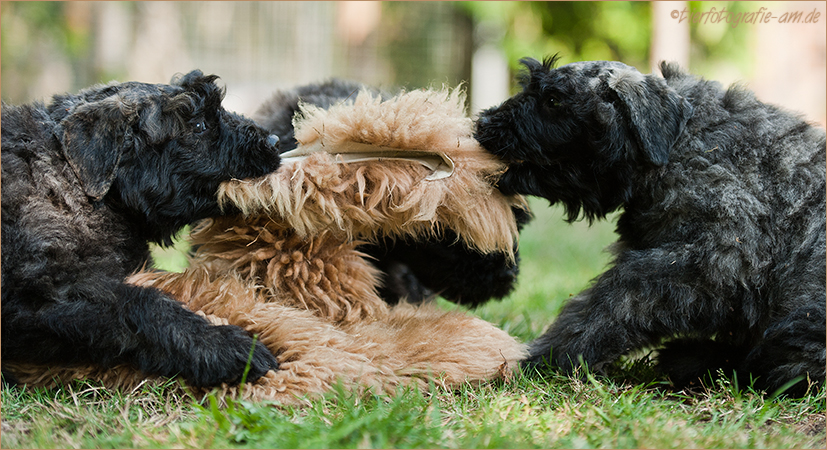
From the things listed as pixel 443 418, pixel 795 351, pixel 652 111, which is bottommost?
pixel 443 418

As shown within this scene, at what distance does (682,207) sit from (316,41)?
8.53 m

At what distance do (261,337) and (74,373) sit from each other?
2.07 feet

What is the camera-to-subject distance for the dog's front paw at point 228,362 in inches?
84.8

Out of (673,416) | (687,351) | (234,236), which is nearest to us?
(673,416)

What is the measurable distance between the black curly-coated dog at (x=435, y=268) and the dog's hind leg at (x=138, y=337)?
2.96 feet

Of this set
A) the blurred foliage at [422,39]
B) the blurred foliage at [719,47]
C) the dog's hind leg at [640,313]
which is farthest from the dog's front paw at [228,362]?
A: the blurred foliage at [719,47]

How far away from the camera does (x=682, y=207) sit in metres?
2.63

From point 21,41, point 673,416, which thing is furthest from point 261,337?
point 21,41

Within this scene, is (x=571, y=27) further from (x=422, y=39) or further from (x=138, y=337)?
(x=138, y=337)

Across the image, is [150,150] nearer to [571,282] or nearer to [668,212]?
[668,212]

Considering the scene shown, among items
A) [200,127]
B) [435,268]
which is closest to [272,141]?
[200,127]

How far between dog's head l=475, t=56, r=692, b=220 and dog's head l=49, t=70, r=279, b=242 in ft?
2.99

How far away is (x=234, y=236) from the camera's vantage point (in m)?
2.58

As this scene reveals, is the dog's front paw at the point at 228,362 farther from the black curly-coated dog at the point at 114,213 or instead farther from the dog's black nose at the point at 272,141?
the dog's black nose at the point at 272,141
